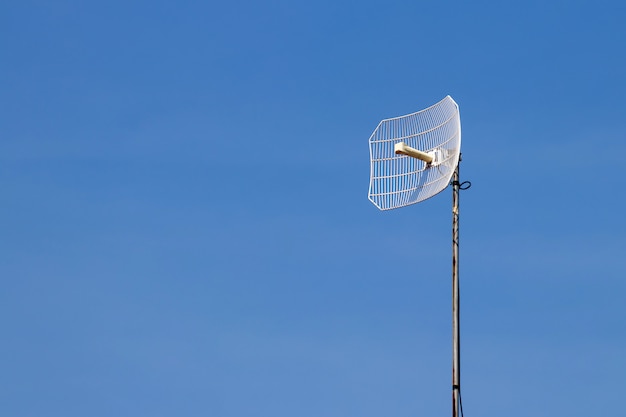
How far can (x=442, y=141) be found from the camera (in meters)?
18.7

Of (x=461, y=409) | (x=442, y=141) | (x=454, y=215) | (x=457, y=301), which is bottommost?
(x=461, y=409)

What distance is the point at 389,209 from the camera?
19.3 metres

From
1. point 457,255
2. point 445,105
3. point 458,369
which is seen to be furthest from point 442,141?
point 458,369

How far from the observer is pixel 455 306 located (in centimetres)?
1716

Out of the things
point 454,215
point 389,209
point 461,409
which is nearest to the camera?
point 461,409

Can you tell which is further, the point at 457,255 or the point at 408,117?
the point at 408,117

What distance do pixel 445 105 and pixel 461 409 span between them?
16.5ft

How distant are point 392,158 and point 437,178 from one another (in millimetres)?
1254

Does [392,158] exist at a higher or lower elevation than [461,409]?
higher

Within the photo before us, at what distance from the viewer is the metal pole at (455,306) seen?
16766mm

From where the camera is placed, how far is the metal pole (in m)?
16.8

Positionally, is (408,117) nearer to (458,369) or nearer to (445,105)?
(445,105)

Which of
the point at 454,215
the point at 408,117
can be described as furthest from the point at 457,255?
the point at 408,117

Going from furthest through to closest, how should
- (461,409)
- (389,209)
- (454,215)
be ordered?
(389,209) < (454,215) < (461,409)
